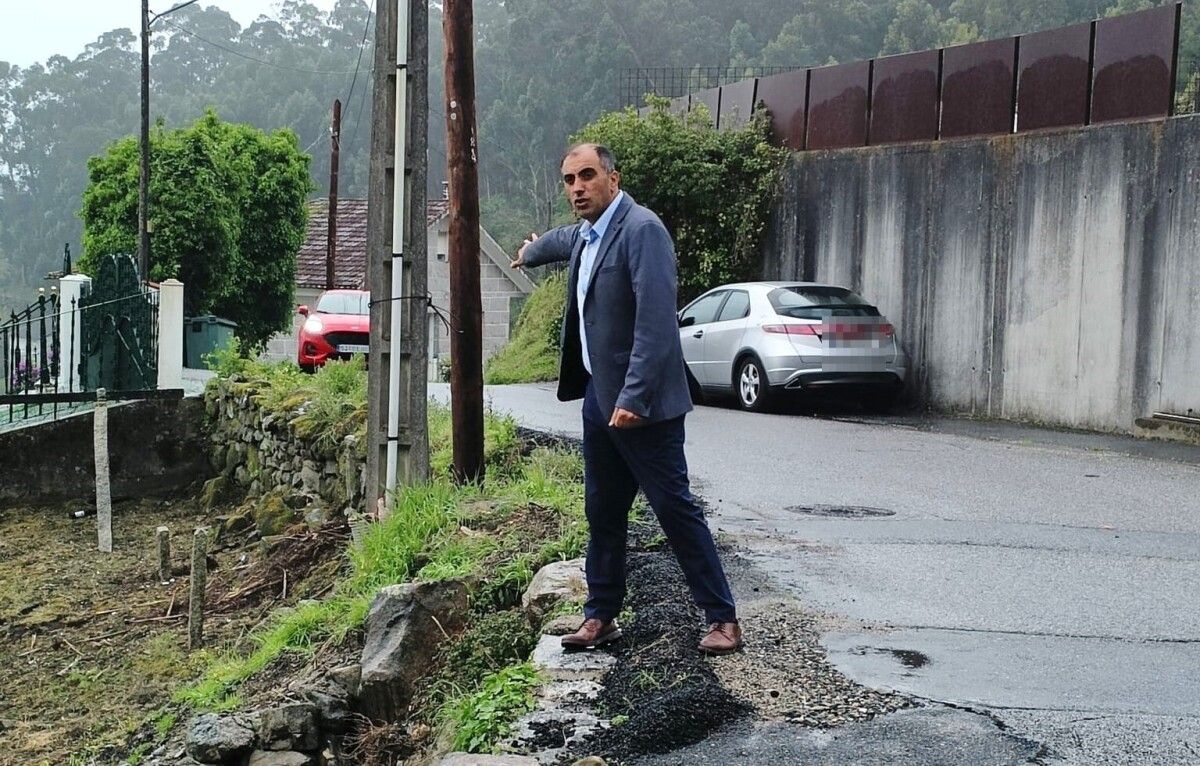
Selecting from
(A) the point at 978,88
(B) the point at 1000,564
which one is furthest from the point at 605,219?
(A) the point at 978,88

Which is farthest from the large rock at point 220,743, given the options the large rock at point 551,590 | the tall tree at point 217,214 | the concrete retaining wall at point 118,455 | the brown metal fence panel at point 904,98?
the tall tree at point 217,214

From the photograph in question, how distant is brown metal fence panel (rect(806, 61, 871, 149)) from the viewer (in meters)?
19.3

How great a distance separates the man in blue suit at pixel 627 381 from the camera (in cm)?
516

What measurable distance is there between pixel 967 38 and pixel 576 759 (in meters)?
41.4

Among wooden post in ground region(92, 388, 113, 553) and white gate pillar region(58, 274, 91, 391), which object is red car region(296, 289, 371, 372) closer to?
white gate pillar region(58, 274, 91, 391)

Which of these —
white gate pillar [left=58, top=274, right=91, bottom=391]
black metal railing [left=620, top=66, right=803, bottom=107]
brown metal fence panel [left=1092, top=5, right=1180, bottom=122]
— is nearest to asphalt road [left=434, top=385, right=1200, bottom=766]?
brown metal fence panel [left=1092, top=5, right=1180, bottom=122]

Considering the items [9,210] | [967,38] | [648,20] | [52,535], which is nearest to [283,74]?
[648,20]

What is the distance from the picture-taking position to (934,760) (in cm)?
436

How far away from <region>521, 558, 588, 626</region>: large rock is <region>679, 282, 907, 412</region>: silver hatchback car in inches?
355

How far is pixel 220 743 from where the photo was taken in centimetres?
629

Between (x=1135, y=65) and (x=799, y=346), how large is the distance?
15.6 feet

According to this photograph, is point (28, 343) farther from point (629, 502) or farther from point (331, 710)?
point (629, 502)

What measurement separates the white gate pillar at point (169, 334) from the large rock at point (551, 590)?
431 inches

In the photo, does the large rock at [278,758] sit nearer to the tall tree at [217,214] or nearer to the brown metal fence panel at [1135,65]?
the brown metal fence panel at [1135,65]
